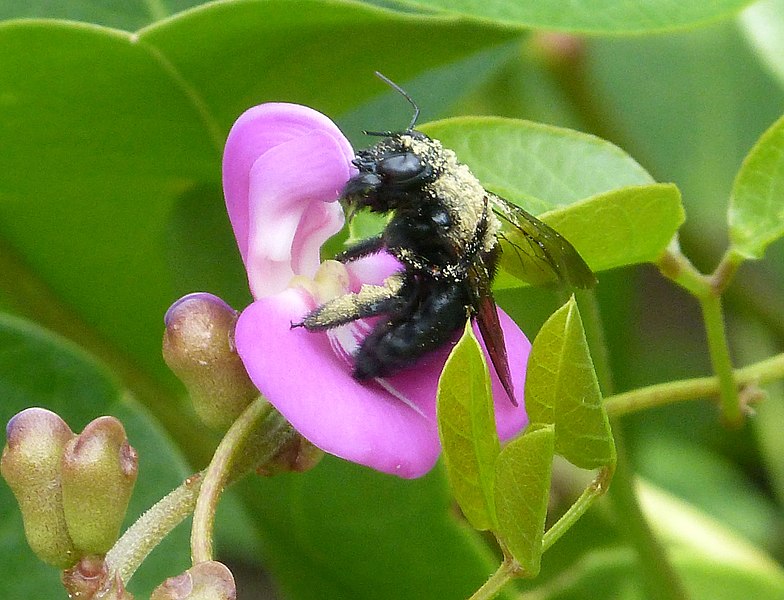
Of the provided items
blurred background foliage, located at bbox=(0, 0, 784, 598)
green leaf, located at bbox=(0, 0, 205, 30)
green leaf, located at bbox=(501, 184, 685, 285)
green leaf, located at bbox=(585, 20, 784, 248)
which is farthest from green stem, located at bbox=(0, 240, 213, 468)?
green leaf, located at bbox=(585, 20, 784, 248)

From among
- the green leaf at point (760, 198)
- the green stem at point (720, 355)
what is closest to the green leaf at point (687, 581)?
the green stem at point (720, 355)

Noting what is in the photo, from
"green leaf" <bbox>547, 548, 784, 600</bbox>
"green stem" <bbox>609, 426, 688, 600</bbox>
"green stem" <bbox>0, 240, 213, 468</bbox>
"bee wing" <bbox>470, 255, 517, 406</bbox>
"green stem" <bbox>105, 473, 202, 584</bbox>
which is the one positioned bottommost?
"green leaf" <bbox>547, 548, 784, 600</bbox>

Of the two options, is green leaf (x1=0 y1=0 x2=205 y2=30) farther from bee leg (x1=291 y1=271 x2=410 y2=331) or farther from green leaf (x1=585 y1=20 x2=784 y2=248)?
green leaf (x1=585 y1=20 x2=784 y2=248)

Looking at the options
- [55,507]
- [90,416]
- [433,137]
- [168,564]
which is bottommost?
[168,564]

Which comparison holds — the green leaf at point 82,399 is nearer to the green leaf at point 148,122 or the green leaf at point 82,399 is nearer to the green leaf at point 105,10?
the green leaf at point 148,122

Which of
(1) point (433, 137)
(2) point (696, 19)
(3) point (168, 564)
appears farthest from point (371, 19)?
(3) point (168, 564)

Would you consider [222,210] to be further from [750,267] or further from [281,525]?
[750,267]
